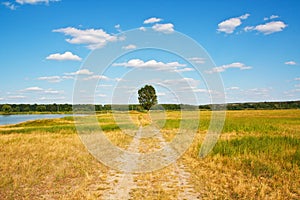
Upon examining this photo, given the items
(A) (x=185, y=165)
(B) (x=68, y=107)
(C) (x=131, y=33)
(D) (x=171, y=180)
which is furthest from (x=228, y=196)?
(B) (x=68, y=107)

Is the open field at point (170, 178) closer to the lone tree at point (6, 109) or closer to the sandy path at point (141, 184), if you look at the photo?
the sandy path at point (141, 184)

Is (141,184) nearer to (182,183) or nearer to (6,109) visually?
(182,183)

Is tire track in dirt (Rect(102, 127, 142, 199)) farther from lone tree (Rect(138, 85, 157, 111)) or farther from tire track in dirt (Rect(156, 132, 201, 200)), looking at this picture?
lone tree (Rect(138, 85, 157, 111))

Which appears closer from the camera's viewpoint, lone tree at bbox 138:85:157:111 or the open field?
the open field

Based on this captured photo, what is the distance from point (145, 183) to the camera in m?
8.39

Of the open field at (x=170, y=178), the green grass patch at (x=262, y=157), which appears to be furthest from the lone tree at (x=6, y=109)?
the green grass patch at (x=262, y=157)

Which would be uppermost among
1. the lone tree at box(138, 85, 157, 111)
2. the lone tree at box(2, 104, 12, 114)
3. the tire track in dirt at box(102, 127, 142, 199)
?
the lone tree at box(138, 85, 157, 111)

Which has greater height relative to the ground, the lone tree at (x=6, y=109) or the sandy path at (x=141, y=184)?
the lone tree at (x=6, y=109)

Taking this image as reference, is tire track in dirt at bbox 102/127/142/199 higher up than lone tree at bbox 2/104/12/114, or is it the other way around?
lone tree at bbox 2/104/12/114

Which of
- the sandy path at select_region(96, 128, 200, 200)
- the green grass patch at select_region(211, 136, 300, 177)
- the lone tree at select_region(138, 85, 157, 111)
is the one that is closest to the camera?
the sandy path at select_region(96, 128, 200, 200)

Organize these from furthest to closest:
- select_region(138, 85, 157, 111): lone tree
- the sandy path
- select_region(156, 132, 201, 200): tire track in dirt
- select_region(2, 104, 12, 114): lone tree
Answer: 1. select_region(2, 104, 12, 114): lone tree
2. select_region(138, 85, 157, 111): lone tree
3. the sandy path
4. select_region(156, 132, 201, 200): tire track in dirt

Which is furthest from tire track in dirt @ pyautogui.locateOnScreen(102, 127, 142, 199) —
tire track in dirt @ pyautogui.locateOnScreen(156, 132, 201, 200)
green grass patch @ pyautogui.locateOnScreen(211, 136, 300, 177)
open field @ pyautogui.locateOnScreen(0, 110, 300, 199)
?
green grass patch @ pyautogui.locateOnScreen(211, 136, 300, 177)

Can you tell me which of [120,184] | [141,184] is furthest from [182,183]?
[120,184]

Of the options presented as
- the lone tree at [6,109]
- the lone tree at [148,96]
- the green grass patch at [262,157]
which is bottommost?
the green grass patch at [262,157]
